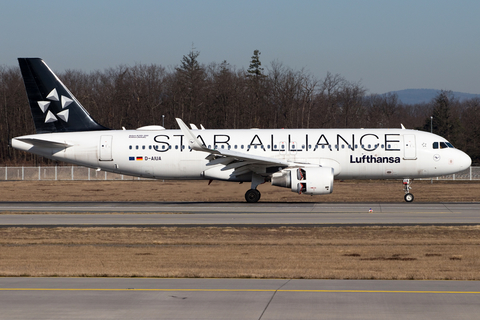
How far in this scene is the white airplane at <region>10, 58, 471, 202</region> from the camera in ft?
102

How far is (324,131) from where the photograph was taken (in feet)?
105

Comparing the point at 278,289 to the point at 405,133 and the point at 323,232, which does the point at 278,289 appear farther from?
the point at 405,133

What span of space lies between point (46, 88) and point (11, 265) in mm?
21698

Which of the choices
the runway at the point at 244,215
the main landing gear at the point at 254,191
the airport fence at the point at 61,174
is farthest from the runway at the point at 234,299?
the airport fence at the point at 61,174

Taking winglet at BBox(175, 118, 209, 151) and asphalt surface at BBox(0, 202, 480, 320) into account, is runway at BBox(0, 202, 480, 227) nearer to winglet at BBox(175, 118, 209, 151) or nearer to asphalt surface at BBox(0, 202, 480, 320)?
winglet at BBox(175, 118, 209, 151)

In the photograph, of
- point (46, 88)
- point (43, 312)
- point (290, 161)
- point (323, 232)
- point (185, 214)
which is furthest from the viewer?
point (46, 88)

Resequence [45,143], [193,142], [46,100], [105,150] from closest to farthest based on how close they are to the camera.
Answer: [193,142] < [45,143] < [105,150] < [46,100]

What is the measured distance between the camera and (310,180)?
97.2ft

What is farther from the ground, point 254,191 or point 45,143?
point 45,143

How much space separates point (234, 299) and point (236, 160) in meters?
21.4

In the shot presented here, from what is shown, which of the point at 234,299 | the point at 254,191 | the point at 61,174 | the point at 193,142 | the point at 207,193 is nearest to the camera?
the point at 234,299

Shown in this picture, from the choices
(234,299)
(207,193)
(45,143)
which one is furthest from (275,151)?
(234,299)

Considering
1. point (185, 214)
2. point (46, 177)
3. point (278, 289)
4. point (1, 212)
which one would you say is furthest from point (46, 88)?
point (46, 177)

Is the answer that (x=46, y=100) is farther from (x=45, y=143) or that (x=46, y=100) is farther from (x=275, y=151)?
(x=275, y=151)
